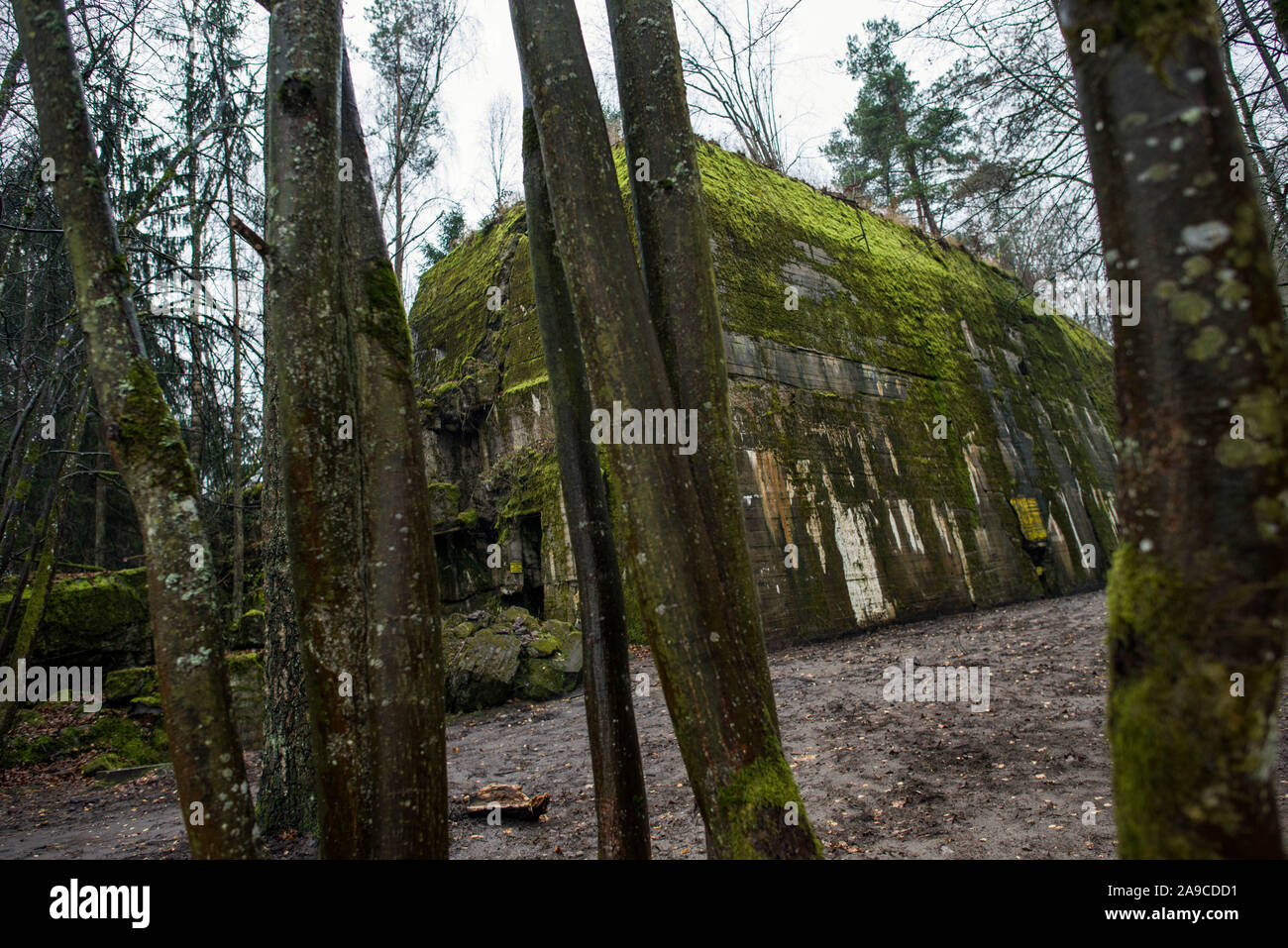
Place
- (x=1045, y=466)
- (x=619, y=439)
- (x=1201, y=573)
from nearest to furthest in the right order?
(x=1201, y=573) < (x=619, y=439) < (x=1045, y=466)

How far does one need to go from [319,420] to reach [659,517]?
142 cm

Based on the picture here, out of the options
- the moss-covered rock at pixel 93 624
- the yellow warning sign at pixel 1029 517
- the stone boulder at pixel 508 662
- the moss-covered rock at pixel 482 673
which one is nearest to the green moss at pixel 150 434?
the stone boulder at pixel 508 662

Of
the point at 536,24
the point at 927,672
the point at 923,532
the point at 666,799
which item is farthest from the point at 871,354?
the point at 536,24

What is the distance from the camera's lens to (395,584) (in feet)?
9.33

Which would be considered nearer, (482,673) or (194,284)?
(194,284)

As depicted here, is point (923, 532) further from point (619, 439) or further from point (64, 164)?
point (64, 164)

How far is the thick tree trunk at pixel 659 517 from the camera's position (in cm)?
250

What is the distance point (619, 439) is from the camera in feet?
8.86

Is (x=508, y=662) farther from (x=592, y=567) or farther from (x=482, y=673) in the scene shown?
(x=592, y=567)

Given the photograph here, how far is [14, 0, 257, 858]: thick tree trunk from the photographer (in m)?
2.65

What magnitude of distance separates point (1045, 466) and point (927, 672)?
11754 mm

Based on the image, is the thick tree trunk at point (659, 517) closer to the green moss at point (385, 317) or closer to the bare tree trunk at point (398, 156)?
the green moss at point (385, 317)

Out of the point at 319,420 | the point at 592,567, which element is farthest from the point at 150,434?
the point at 592,567

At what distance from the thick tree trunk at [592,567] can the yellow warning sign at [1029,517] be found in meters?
14.9
